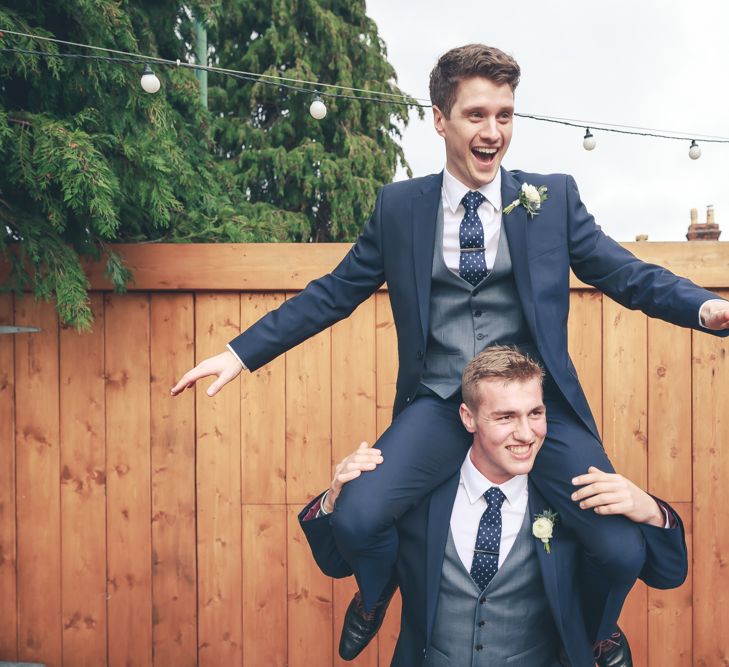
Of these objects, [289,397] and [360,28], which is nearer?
[289,397]

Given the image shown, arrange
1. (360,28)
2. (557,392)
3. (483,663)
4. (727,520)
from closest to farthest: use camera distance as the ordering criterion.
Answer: (483,663)
(557,392)
(727,520)
(360,28)

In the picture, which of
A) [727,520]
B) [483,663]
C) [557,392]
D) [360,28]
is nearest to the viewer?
[483,663]

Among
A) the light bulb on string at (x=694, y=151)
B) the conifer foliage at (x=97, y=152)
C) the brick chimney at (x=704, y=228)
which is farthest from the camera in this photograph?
the brick chimney at (x=704, y=228)

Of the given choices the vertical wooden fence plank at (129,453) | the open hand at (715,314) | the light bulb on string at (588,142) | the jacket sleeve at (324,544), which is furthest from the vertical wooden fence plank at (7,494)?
the light bulb on string at (588,142)

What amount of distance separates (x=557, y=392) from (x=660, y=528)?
458 mm

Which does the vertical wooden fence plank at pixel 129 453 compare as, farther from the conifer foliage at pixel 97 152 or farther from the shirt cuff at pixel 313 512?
the shirt cuff at pixel 313 512

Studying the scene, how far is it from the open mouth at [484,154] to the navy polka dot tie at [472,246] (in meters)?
0.10

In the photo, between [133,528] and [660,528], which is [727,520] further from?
[133,528]

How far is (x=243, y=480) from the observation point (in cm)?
321

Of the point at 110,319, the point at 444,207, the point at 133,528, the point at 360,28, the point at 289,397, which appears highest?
the point at 360,28

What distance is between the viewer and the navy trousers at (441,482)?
78.6 inches

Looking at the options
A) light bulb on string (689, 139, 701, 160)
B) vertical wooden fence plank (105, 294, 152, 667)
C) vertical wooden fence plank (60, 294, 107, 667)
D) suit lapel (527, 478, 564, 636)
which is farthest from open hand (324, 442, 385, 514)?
light bulb on string (689, 139, 701, 160)

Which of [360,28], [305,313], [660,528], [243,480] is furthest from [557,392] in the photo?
[360,28]

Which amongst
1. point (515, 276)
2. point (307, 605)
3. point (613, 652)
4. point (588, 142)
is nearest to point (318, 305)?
point (515, 276)
